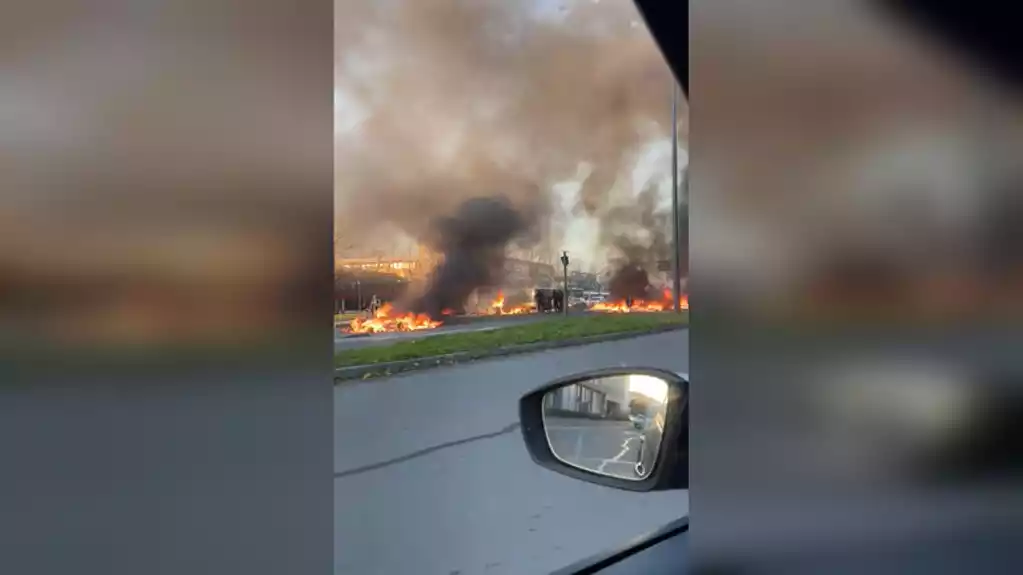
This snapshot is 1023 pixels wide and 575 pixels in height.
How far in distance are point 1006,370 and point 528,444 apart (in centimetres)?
82

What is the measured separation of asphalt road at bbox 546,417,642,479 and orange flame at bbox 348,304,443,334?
0.39 m

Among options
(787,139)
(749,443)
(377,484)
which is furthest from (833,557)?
(377,484)

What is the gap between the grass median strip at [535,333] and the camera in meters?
1.83

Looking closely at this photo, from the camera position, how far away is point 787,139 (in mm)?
515

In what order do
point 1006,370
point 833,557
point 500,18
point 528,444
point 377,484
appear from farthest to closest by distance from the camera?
point 500,18, point 377,484, point 528,444, point 833,557, point 1006,370

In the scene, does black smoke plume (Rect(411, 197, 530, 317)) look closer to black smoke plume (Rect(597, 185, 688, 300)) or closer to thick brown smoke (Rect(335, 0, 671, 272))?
thick brown smoke (Rect(335, 0, 671, 272))

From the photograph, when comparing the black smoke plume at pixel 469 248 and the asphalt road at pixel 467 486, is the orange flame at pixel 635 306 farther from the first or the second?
the black smoke plume at pixel 469 248

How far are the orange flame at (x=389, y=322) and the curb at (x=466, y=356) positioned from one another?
0.09 m

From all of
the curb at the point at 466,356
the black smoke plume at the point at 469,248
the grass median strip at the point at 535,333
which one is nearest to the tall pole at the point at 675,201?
the curb at the point at 466,356

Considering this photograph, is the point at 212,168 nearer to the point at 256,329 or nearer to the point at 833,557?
the point at 256,329

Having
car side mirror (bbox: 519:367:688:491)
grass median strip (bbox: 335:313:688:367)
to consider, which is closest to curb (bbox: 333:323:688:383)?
grass median strip (bbox: 335:313:688:367)

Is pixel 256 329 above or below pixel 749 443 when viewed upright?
above

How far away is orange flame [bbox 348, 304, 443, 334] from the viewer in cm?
117

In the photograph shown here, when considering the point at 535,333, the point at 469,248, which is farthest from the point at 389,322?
the point at 535,333
